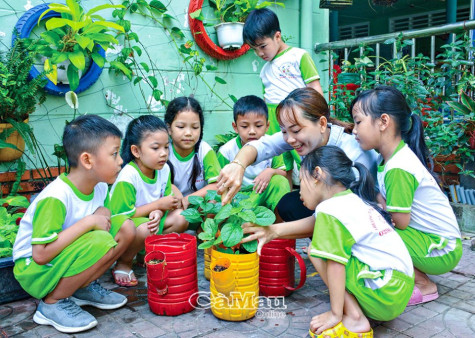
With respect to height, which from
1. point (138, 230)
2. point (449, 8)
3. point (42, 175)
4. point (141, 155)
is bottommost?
point (138, 230)

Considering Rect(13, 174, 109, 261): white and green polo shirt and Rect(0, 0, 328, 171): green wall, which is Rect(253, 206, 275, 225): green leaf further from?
Rect(0, 0, 328, 171): green wall

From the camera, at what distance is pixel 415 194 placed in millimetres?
2396

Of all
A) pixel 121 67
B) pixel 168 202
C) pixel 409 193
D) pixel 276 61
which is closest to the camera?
pixel 409 193

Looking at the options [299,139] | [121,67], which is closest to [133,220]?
[299,139]

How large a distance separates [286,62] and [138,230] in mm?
1948

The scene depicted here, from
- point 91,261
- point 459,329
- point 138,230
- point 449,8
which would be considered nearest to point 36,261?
point 91,261

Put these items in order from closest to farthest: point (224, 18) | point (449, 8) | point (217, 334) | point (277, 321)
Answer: point (217, 334) < point (277, 321) < point (224, 18) < point (449, 8)

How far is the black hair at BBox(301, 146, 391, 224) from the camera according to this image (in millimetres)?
2072

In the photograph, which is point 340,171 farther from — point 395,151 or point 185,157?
point 185,157

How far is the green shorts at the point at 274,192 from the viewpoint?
305 cm

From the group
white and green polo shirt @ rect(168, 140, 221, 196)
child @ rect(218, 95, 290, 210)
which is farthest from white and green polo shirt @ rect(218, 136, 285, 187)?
white and green polo shirt @ rect(168, 140, 221, 196)

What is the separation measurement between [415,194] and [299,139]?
2.37 feet

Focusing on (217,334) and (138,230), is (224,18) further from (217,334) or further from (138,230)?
(217,334)

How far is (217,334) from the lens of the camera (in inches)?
80.3
